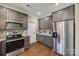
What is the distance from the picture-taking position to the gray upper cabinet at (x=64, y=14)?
40.4 inches

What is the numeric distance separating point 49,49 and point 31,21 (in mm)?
619

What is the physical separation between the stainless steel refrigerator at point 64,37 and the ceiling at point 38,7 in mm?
310

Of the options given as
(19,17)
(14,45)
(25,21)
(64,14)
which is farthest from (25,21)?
(64,14)

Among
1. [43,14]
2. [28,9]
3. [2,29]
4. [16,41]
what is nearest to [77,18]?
[43,14]

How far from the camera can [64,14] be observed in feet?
3.74

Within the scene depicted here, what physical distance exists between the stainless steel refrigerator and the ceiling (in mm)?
310

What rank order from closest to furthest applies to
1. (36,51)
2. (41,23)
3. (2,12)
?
(2,12), (36,51), (41,23)

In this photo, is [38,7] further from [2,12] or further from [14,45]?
[14,45]

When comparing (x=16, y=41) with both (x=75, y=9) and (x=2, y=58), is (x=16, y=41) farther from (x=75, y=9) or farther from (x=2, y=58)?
(x=75, y=9)

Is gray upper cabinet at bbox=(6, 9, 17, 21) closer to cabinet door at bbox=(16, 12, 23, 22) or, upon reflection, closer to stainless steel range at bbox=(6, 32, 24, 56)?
cabinet door at bbox=(16, 12, 23, 22)

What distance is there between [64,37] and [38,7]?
760mm

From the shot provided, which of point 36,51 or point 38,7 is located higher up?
point 38,7

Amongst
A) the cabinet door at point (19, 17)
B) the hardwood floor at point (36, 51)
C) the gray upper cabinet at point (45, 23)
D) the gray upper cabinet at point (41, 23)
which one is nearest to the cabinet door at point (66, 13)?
the gray upper cabinet at point (45, 23)

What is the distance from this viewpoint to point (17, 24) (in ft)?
3.57
